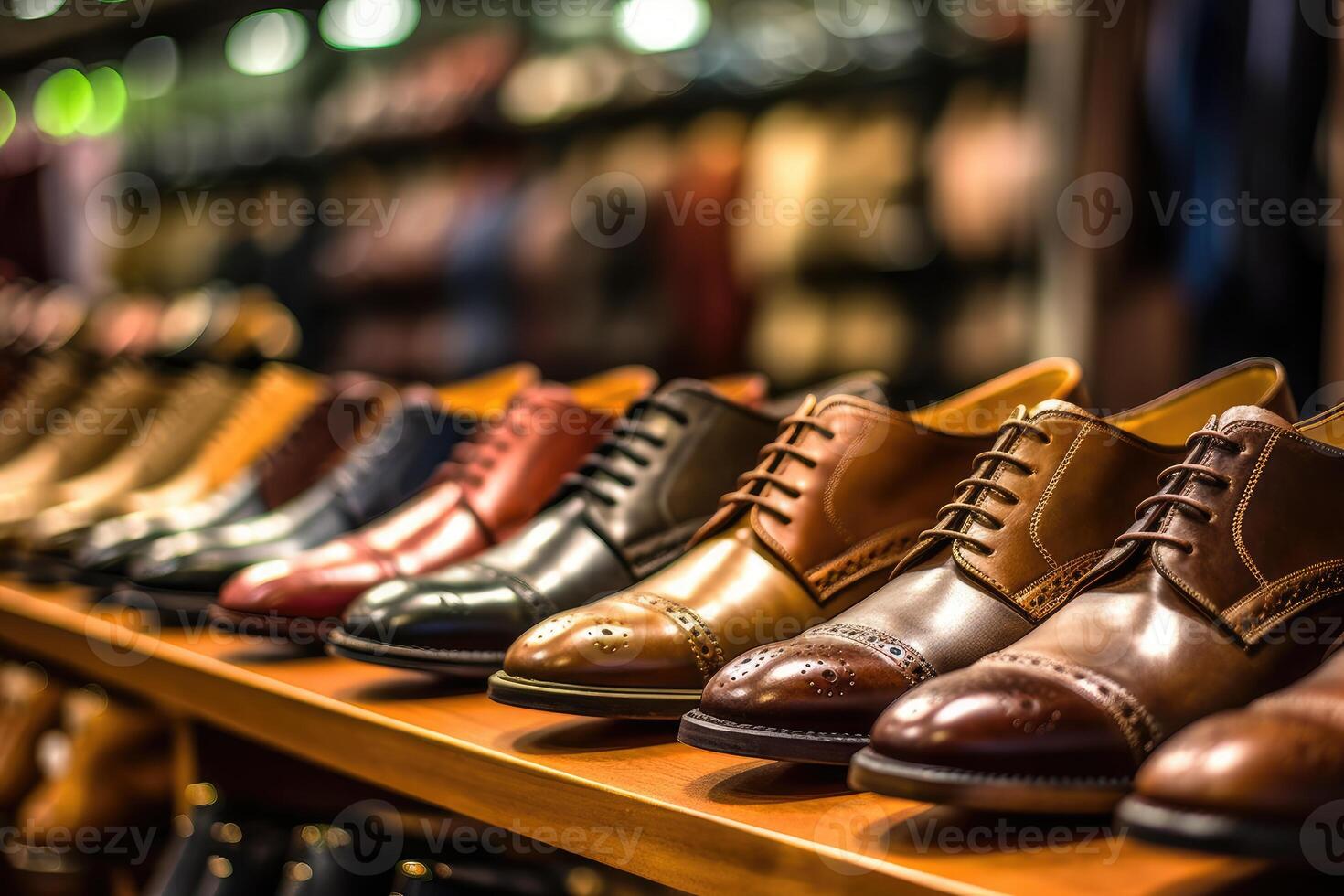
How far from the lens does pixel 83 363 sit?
2.84 metres

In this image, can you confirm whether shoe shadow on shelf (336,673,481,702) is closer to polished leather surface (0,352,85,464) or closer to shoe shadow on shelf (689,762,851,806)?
shoe shadow on shelf (689,762,851,806)

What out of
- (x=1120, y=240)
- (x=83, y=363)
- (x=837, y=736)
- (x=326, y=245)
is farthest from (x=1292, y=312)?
(x=326, y=245)

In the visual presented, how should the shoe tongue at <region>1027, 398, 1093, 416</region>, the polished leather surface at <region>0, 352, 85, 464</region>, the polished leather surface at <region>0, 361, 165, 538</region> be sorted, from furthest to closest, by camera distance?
the polished leather surface at <region>0, 352, 85, 464</region> → the polished leather surface at <region>0, 361, 165, 538</region> → the shoe tongue at <region>1027, 398, 1093, 416</region>

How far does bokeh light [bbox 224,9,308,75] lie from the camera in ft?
16.7

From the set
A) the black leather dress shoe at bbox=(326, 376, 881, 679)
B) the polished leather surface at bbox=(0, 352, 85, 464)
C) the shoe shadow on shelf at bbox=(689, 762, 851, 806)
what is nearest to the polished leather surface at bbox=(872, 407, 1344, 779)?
the shoe shadow on shelf at bbox=(689, 762, 851, 806)

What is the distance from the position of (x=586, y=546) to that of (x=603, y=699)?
0.27 metres

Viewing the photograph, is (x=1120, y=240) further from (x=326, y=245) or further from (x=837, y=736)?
(x=326, y=245)

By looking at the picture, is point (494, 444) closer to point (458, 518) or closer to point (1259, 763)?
point (458, 518)

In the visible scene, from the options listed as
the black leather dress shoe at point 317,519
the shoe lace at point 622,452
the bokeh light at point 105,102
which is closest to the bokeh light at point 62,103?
the bokeh light at point 105,102

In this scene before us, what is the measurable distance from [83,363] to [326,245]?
2.06 meters

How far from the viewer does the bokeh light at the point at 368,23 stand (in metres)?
4.78

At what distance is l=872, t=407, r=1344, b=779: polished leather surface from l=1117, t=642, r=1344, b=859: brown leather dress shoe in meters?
0.07

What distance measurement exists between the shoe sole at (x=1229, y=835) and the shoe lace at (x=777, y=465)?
0.44 meters

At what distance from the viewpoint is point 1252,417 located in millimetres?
742
